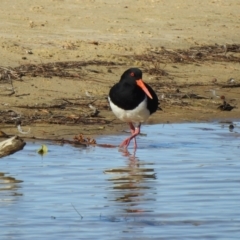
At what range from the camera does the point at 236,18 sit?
1883cm

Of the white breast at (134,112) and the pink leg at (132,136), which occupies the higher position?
the white breast at (134,112)

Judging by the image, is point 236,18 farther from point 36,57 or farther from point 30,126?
point 30,126

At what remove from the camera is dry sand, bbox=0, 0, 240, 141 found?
38.4 feet

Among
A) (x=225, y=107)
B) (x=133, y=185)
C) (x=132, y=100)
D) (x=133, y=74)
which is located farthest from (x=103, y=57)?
(x=133, y=185)

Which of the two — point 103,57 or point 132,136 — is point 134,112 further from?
point 103,57

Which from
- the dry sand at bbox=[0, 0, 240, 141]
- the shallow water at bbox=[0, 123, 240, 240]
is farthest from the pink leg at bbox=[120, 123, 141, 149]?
the dry sand at bbox=[0, 0, 240, 141]

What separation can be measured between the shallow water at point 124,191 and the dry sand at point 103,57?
3.60ft

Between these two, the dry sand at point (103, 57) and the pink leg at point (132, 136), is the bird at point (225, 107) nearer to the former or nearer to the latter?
the dry sand at point (103, 57)

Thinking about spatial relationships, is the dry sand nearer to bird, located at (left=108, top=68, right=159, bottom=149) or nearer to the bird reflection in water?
bird, located at (left=108, top=68, right=159, bottom=149)

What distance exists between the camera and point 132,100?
10.9 meters

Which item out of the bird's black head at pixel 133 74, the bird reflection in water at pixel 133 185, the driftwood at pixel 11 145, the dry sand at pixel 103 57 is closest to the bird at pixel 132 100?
the bird's black head at pixel 133 74

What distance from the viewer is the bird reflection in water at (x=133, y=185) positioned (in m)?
7.93

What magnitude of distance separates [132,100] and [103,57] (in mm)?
3498

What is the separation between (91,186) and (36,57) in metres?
5.64
